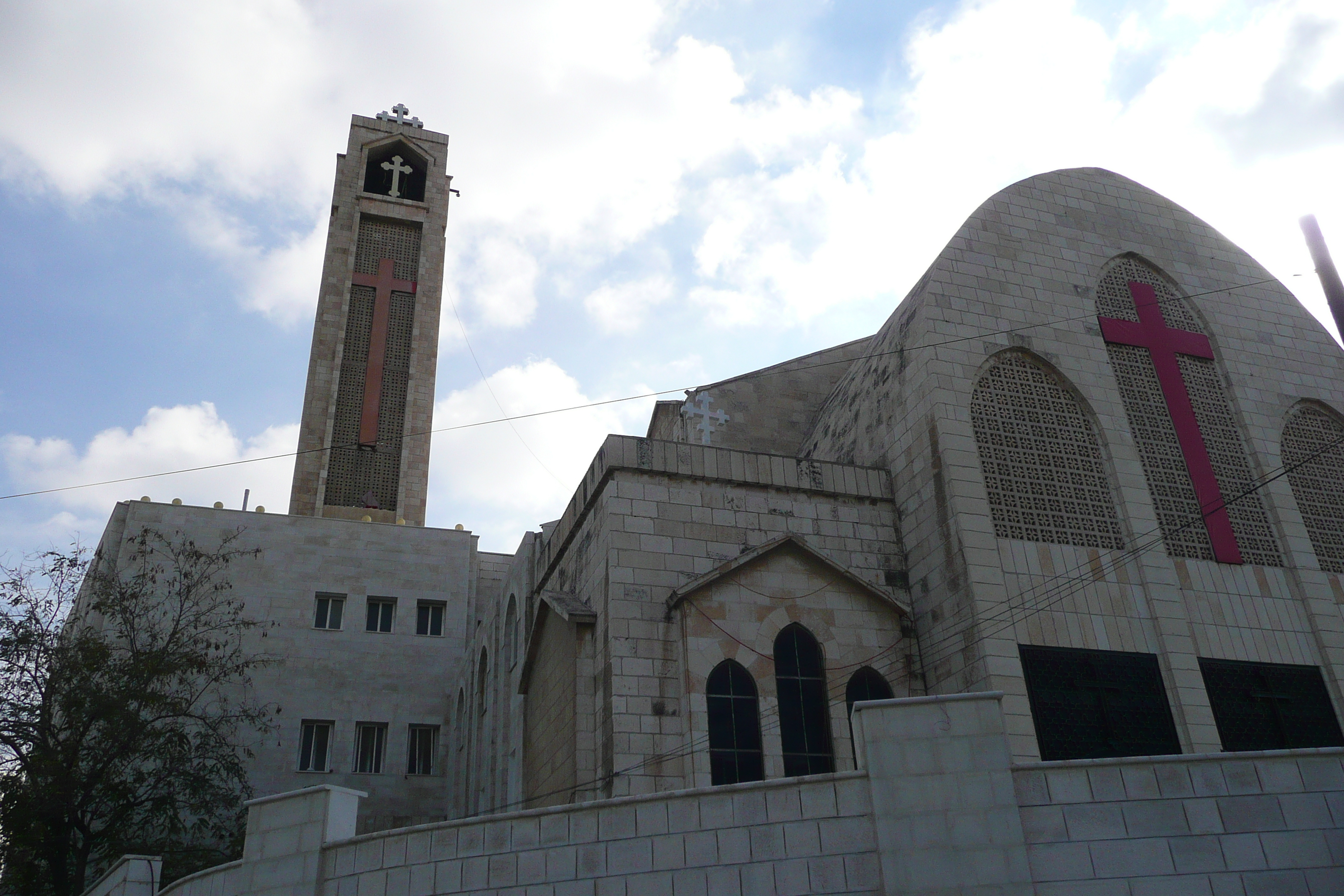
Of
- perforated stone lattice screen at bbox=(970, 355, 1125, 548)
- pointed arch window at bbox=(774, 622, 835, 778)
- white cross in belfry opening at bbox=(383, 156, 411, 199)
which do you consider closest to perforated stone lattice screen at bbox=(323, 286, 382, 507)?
white cross in belfry opening at bbox=(383, 156, 411, 199)

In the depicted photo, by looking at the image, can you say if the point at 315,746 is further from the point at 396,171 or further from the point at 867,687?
the point at 396,171

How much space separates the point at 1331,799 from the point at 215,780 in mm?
22029

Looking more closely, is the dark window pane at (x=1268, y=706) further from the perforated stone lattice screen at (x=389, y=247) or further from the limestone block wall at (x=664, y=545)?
the perforated stone lattice screen at (x=389, y=247)

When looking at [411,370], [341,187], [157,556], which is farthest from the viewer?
[341,187]

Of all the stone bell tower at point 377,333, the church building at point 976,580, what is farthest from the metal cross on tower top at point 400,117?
the church building at point 976,580

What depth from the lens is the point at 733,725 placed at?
1392 centimetres

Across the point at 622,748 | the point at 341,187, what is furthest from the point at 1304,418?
the point at 341,187

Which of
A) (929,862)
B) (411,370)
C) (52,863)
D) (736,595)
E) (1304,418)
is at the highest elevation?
(411,370)

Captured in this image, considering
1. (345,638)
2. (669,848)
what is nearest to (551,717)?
(669,848)

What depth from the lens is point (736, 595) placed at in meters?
14.7

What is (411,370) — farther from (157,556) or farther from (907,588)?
(907,588)

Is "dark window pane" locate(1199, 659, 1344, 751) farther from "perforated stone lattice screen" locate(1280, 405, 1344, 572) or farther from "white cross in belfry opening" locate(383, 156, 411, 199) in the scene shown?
"white cross in belfry opening" locate(383, 156, 411, 199)

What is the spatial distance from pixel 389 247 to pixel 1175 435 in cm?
2915

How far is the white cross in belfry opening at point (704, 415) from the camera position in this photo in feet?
69.6
